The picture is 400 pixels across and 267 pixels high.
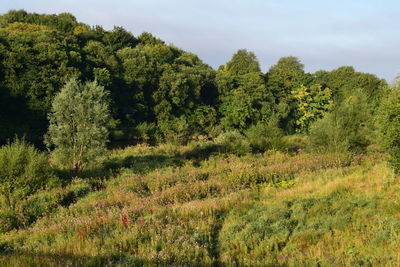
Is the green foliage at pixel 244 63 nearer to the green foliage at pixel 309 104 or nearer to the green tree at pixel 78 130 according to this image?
the green foliage at pixel 309 104

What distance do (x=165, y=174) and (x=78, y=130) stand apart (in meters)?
5.23

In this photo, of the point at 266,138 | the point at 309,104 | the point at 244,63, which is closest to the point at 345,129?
the point at 266,138

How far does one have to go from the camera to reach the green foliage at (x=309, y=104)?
52344 millimetres

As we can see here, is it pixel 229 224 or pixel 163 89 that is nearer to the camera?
pixel 229 224

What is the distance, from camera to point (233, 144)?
2634 cm

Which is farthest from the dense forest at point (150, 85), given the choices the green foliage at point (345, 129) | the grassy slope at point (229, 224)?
the grassy slope at point (229, 224)

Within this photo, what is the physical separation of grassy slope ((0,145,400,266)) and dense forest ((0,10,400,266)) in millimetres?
54

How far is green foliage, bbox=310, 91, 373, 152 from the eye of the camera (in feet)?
80.0

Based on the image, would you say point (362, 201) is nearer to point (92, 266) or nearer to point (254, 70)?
point (92, 266)

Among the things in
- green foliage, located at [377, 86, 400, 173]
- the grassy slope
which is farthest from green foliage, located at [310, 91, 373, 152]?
Answer: green foliage, located at [377, 86, 400, 173]

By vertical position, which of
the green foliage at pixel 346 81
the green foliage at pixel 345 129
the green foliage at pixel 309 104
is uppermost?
the green foliage at pixel 346 81

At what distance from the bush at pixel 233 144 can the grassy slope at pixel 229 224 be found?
27.6 feet

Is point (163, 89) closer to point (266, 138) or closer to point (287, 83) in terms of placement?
point (266, 138)

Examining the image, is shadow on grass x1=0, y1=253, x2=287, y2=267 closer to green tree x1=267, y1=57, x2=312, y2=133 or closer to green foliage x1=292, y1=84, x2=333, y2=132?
green tree x1=267, y1=57, x2=312, y2=133
